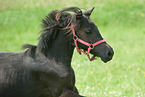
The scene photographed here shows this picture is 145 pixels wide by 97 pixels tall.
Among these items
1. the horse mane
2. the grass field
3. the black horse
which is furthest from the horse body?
the grass field

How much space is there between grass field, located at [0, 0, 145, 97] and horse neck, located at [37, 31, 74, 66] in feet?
1.21

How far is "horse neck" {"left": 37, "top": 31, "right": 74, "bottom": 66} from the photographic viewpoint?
4.36 metres

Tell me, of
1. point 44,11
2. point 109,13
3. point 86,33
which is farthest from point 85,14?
point 44,11

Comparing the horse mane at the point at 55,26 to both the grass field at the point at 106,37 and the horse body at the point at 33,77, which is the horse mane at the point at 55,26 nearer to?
the horse body at the point at 33,77

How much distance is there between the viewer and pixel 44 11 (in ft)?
65.3

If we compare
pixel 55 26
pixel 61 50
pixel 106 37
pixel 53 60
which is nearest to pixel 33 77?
pixel 53 60

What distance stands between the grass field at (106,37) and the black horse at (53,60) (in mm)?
422

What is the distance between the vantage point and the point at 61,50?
4383mm

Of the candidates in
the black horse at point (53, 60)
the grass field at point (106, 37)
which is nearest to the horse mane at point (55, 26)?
the black horse at point (53, 60)

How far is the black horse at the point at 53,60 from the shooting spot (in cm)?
423

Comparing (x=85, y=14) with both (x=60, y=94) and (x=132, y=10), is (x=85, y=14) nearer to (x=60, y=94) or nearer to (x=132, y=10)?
(x=60, y=94)

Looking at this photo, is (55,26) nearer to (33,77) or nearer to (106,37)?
(33,77)

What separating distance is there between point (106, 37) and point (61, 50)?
10086 millimetres

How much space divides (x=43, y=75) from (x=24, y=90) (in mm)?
402
